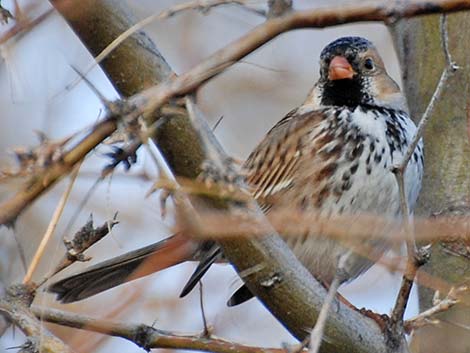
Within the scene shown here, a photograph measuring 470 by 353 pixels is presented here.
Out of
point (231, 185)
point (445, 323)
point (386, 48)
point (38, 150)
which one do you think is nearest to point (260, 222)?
point (231, 185)

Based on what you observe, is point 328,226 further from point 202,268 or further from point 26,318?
point 26,318

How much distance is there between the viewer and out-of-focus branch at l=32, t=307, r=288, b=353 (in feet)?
7.82

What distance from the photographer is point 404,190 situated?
7.07ft

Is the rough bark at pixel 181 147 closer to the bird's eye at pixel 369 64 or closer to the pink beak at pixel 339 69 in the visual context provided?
the pink beak at pixel 339 69

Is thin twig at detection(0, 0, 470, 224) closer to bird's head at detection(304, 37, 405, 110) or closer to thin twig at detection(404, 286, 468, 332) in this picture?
thin twig at detection(404, 286, 468, 332)

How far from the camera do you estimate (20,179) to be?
183cm

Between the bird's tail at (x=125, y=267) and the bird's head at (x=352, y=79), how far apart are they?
0.87 meters

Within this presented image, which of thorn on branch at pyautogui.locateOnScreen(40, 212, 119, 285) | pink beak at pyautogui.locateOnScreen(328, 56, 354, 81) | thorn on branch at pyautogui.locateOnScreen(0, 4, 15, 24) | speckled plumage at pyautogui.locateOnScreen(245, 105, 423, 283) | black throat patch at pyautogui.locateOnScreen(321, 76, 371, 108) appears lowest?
speckled plumage at pyautogui.locateOnScreen(245, 105, 423, 283)

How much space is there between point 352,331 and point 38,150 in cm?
112

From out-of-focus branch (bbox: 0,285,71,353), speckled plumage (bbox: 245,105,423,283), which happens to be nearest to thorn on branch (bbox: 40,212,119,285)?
out-of-focus branch (bbox: 0,285,71,353)

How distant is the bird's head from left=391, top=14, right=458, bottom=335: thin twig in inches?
58.3

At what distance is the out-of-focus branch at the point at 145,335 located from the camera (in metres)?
2.38

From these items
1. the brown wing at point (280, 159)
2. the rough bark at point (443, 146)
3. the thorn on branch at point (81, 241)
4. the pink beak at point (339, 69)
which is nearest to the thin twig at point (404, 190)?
the thorn on branch at point (81, 241)

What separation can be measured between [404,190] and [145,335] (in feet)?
2.41
